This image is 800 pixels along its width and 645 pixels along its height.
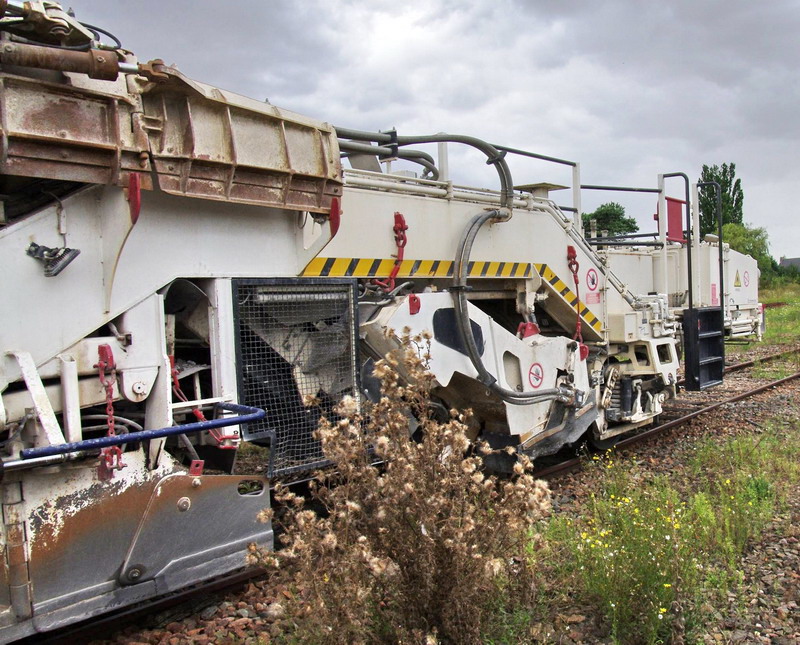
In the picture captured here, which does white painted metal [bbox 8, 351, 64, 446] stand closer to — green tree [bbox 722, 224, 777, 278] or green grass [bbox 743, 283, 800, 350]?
green grass [bbox 743, 283, 800, 350]

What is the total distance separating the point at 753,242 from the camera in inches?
1969

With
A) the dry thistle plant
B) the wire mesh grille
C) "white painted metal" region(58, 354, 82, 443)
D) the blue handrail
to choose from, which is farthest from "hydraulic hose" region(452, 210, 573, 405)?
"white painted metal" region(58, 354, 82, 443)

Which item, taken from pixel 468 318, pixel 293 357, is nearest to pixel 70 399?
pixel 293 357

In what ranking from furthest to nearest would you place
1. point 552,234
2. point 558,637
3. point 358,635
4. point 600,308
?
point 600,308
point 552,234
point 558,637
point 358,635

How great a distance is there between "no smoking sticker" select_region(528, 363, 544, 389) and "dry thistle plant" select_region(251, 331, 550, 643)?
294 centimetres

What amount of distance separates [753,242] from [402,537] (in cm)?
5391

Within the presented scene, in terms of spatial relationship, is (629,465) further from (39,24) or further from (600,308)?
(39,24)

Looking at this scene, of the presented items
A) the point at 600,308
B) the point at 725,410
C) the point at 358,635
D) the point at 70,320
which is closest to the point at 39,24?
the point at 70,320

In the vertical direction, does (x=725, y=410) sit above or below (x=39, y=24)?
below

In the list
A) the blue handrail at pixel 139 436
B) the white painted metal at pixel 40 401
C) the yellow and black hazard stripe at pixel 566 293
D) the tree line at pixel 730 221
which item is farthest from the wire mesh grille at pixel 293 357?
the tree line at pixel 730 221

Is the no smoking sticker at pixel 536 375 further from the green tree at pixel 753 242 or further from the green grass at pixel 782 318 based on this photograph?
the green tree at pixel 753 242

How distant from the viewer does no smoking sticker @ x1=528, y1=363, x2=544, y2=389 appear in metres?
5.90

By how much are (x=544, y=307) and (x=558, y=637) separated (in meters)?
3.91

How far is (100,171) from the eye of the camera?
3289mm
